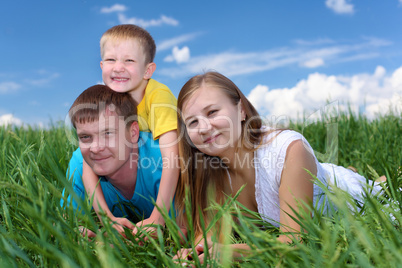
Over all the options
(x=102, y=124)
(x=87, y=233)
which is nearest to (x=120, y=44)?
(x=102, y=124)

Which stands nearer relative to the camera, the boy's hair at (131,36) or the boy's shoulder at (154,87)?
the boy's shoulder at (154,87)

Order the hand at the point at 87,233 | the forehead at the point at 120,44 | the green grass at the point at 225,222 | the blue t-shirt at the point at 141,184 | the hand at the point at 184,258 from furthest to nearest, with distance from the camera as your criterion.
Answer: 1. the forehead at the point at 120,44
2. the blue t-shirt at the point at 141,184
3. the hand at the point at 87,233
4. the hand at the point at 184,258
5. the green grass at the point at 225,222

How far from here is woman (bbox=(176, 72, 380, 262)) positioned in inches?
82.3

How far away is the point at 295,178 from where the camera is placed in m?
2.04

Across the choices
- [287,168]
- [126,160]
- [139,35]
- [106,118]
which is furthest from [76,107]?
[287,168]

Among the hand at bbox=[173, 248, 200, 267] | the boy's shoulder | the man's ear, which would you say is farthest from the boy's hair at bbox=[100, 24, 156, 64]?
the hand at bbox=[173, 248, 200, 267]

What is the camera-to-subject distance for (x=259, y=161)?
90.0 inches

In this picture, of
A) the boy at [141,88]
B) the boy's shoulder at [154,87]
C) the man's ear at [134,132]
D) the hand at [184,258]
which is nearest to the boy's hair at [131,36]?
the boy at [141,88]

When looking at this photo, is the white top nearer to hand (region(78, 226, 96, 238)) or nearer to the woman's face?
the woman's face

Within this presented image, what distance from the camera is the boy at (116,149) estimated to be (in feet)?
7.39

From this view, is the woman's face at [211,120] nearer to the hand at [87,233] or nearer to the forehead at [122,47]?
the forehead at [122,47]

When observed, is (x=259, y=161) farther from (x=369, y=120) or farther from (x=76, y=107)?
(x=369, y=120)

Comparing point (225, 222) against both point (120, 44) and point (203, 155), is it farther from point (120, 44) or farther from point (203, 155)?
point (120, 44)

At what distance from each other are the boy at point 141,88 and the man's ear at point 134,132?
0.05 metres
